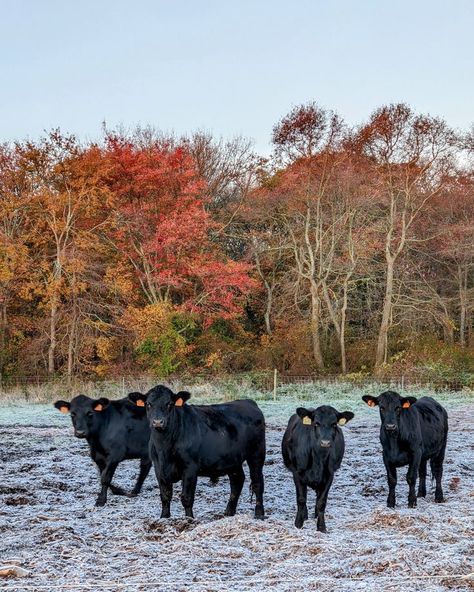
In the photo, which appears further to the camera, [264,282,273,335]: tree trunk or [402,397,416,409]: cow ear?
A: [264,282,273,335]: tree trunk

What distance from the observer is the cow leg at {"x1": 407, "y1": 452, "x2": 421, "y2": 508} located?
830 centimetres

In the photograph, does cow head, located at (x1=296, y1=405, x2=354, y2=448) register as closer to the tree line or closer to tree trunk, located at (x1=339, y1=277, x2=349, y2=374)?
the tree line

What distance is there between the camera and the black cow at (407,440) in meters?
8.41

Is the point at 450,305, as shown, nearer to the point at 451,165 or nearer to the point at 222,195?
the point at 451,165

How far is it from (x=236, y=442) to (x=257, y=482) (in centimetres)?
51

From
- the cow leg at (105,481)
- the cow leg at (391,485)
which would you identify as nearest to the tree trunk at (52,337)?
the cow leg at (105,481)

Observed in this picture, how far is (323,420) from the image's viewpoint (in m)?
7.70

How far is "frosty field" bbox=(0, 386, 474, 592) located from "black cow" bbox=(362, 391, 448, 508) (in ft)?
0.87

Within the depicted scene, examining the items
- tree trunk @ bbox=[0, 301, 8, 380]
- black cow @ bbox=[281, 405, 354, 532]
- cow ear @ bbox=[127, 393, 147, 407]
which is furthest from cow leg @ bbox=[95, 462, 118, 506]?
tree trunk @ bbox=[0, 301, 8, 380]

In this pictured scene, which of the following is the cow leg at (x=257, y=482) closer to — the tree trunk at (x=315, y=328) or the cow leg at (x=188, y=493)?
the cow leg at (x=188, y=493)

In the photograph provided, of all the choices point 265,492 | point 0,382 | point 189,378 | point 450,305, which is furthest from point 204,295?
point 265,492

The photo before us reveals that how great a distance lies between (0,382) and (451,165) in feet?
68.9

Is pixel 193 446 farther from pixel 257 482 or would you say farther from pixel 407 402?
pixel 407 402

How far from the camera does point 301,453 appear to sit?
774 cm
